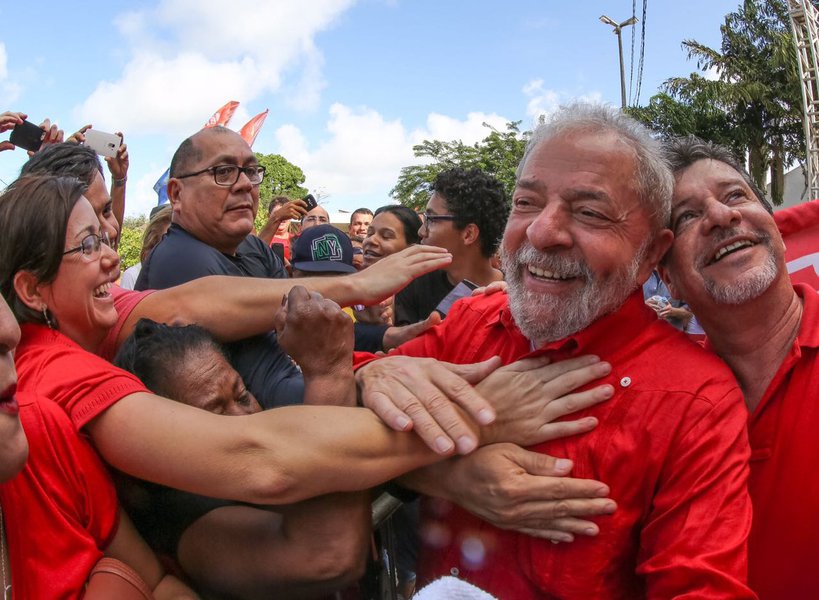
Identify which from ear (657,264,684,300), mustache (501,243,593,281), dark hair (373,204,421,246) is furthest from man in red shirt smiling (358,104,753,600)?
dark hair (373,204,421,246)

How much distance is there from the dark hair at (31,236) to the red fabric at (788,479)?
2099mm

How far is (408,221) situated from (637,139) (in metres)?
3.06

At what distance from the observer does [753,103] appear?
26672 millimetres

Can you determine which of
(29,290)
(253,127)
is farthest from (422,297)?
(253,127)

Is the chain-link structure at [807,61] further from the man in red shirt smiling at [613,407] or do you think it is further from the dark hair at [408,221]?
the man in red shirt smiling at [613,407]

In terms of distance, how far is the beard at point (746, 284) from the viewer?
198 cm

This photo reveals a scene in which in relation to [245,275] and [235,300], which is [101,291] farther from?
[245,275]

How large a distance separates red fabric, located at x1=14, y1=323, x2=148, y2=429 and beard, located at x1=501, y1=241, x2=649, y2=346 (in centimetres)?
116

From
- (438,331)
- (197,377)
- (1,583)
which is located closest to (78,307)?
(197,377)

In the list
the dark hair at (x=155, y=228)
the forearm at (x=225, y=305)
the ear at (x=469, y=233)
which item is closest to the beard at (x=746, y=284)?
the forearm at (x=225, y=305)

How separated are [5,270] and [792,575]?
2390mm

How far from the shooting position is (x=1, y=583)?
141 cm

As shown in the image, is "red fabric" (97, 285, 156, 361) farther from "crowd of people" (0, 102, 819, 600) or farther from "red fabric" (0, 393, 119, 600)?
"red fabric" (0, 393, 119, 600)

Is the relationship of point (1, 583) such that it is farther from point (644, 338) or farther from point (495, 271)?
point (495, 271)
